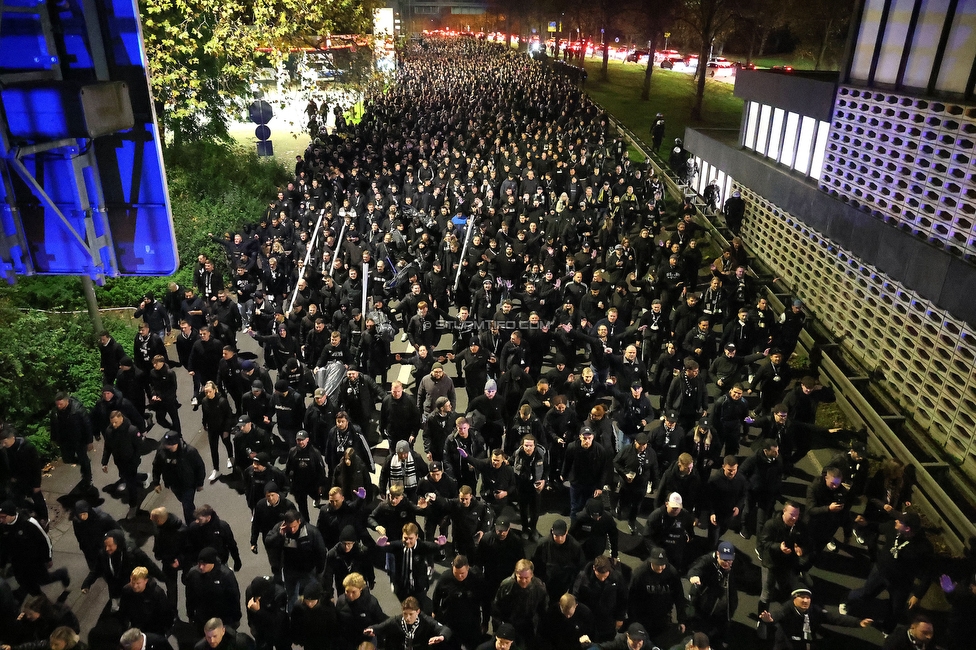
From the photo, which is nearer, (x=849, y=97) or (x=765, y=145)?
(x=849, y=97)

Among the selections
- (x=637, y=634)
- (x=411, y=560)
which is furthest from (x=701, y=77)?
(x=637, y=634)

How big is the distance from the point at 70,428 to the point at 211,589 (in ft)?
12.8

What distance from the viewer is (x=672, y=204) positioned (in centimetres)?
2302

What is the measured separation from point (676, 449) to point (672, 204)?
52.7 ft

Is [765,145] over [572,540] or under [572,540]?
over

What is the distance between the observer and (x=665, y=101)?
47344 mm

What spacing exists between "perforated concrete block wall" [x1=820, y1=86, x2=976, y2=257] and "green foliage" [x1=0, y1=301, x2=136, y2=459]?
13.6 m

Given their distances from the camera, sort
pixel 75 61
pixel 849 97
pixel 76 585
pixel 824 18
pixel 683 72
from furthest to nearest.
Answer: pixel 683 72, pixel 824 18, pixel 849 97, pixel 76 585, pixel 75 61

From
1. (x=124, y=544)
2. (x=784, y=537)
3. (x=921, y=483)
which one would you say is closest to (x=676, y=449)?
(x=784, y=537)

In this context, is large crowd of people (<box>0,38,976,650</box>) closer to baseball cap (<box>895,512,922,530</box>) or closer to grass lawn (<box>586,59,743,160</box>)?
baseball cap (<box>895,512,922,530</box>)

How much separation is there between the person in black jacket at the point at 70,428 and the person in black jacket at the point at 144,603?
3.44 metres

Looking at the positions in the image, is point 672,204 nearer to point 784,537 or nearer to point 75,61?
point 784,537

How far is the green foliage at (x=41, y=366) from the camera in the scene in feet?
33.8

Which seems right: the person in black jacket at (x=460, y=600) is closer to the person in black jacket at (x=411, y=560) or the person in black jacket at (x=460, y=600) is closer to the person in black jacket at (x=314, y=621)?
the person in black jacket at (x=411, y=560)
